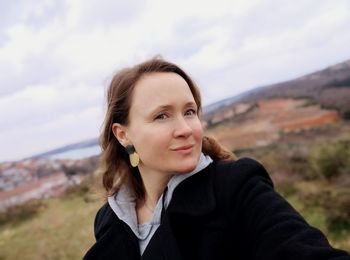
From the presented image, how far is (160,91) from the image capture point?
1745 millimetres

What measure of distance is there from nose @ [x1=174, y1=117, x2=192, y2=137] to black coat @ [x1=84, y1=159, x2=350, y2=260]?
18 cm

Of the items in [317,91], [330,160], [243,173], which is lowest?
[317,91]

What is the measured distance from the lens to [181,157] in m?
1.70

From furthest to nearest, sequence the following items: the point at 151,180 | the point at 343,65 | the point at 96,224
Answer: the point at 343,65 < the point at 96,224 < the point at 151,180

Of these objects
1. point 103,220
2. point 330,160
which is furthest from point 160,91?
point 330,160

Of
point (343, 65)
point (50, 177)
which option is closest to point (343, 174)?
point (50, 177)

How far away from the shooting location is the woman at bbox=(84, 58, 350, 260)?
1.37 meters

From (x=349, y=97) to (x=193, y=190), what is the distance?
12.8 metres

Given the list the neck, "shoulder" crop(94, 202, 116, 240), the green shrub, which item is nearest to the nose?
the neck

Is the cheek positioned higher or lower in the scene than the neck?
higher

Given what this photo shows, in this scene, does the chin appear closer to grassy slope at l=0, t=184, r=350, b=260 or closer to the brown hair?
the brown hair

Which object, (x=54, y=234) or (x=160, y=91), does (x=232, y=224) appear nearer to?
(x=160, y=91)

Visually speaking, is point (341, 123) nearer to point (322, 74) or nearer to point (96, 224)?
point (322, 74)

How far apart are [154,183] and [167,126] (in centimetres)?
36
